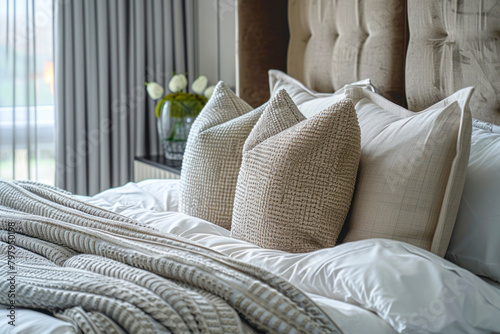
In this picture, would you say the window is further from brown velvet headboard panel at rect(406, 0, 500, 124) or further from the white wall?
brown velvet headboard panel at rect(406, 0, 500, 124)

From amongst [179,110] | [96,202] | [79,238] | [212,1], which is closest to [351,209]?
[79,238]

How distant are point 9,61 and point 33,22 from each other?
26 cm

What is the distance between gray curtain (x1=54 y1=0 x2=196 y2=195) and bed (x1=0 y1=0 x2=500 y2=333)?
1621 mm

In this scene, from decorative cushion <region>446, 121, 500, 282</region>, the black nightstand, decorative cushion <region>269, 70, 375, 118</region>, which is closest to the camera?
decorative cushion <region>446, 121, 500, 282</region>

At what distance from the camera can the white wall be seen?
312 cm

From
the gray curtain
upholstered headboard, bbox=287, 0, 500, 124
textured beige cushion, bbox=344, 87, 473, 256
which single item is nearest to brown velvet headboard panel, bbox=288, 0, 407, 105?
upholstered headboard, bbox=287, 0, 500, 124

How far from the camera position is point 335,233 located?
1.16 metres

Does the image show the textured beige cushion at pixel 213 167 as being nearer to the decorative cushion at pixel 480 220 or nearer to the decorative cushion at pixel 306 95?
the decorative cushion at pixel 306 95

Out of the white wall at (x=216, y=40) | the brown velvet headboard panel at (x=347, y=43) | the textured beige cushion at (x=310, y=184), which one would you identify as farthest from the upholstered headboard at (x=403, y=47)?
the white wall at (x=216, y=40)

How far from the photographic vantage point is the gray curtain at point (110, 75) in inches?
123

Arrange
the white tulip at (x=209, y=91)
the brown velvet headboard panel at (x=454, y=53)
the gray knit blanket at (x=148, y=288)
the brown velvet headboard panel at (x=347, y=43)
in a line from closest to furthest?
the gray knit blanket at (x=148, y=288), the brown velvet headboard panel at (x=454, y=53), the brown velvet headboard panel at (x=347, y=43), the white tulip at (x=209, y=91)

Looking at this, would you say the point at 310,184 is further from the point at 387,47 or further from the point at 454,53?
the point at 387,47

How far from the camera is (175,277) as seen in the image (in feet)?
2.90

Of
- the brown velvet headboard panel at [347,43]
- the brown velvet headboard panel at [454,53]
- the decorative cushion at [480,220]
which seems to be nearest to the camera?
the decorative cushion at [480,220]
